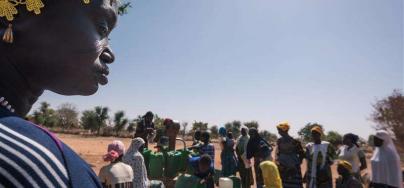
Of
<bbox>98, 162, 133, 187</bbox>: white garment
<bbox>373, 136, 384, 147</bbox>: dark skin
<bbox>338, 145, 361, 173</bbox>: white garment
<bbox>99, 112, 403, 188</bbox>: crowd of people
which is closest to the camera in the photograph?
<bbox>98, 162, 133, 187</bbox>: white garment

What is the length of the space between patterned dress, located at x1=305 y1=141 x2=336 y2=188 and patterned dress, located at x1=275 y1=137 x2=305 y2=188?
0.75 feet

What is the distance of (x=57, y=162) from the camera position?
0.71 metres

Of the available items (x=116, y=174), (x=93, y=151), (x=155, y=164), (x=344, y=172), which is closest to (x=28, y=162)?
(x=116, y=174)

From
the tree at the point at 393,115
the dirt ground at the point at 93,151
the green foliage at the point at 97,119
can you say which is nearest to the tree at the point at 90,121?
the green foliage at the point at 97,119

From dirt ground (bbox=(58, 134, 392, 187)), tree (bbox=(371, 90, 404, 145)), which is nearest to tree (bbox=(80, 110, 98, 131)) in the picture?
dirt ground (bbox=(58, 134, 392, 187))

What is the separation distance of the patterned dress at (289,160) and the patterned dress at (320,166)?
0.23 metres

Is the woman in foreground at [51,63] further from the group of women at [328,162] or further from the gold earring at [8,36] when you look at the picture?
the group of women at [328,162]

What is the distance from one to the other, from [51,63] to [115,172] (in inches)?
140

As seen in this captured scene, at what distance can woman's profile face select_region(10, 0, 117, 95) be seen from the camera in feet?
2.99

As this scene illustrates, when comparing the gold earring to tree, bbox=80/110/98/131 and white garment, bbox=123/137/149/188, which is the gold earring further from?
tree, bbox=80/110/98/131

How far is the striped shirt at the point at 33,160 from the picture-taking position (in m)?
0.65

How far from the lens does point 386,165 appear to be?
655 centimetres

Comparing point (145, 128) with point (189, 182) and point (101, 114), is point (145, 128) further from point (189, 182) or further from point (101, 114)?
point (101, 114)

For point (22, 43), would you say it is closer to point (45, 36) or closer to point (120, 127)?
point (45, 36)
